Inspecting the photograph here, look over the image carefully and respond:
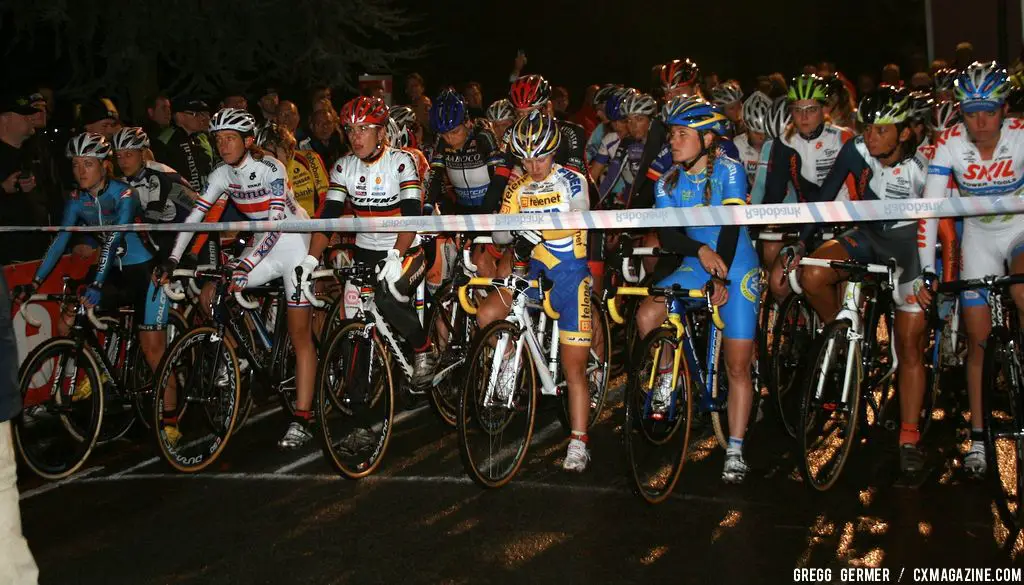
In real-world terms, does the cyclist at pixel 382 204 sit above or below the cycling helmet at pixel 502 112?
below

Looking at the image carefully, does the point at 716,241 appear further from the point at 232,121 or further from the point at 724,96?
the point at 724,96

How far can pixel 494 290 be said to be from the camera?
8.19 meters

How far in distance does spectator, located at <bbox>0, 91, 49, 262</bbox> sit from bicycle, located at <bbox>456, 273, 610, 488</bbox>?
18.4 ft

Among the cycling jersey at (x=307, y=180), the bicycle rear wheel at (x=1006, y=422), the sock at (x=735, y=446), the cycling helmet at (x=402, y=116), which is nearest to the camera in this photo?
the bicycle rear wheel at (x=1006, y=422)

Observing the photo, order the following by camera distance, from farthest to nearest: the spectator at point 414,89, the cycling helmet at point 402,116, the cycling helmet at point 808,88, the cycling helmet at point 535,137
Result: the spectator at point 414,89 < the cycling helmet at point 402,116 < the cycling helmet at point 808,88 < the cycling helmet at point 535,137

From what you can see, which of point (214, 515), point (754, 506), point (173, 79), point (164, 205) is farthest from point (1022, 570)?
point (173, 79)

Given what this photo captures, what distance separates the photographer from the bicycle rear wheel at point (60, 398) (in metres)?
7.89

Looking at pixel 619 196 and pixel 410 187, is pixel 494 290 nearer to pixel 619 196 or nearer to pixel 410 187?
pixel 410 187

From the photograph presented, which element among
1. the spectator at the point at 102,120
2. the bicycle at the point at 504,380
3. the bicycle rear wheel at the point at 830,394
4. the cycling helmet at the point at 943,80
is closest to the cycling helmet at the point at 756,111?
the cycling helmet at the point at 943,80

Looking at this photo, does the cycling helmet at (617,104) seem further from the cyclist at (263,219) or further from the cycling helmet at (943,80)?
the cyclist at (263,219)

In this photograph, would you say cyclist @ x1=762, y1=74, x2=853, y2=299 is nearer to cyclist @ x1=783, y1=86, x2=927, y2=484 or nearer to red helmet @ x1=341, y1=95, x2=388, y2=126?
cyclist @ x1=783, y1=86, x2=927, y2=484

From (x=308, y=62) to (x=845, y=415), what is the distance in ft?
54.6

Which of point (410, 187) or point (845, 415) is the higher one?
point (410, 187)

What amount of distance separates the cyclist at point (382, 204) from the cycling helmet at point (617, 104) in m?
3.37
